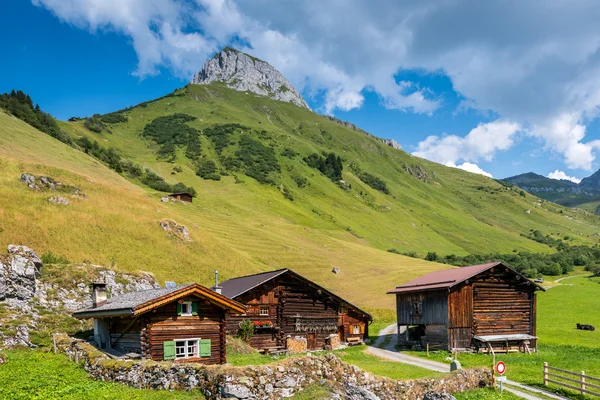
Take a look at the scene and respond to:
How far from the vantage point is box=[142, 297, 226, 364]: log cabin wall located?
2598cm

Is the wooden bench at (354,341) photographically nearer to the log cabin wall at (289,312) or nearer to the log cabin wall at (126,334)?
the log cabin wall at (289,312)

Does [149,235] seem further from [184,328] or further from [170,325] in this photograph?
[170,325]

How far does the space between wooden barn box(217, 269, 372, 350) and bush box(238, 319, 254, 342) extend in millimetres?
421

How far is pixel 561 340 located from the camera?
5178 cm

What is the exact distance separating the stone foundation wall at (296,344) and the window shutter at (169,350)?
64.0 feet

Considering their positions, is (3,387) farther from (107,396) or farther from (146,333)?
(146,333)

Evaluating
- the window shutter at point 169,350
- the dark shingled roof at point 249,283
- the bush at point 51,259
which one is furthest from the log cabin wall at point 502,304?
the bush at point 51,259

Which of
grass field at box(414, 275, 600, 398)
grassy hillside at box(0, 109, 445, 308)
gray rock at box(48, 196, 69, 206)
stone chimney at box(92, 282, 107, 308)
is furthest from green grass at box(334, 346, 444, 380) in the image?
gray rock at box(48, 196, 69, 206)

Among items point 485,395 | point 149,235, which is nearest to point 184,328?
point 485,395

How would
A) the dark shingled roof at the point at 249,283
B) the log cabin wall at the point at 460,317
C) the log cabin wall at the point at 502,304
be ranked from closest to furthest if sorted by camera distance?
the dark shingled roof at the point at 249,283 → the log cabin wall at the point at 460,317 → the log cabin wall at the point at 502,304

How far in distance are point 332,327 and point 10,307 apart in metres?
28.9

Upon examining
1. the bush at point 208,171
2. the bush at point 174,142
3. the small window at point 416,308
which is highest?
the bush at point 174,142

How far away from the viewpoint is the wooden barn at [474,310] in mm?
45531

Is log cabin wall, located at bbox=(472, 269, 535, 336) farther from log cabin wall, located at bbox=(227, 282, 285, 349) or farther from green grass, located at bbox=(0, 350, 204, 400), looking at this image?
green grass, located at bbox=(0, 350, 204, 400)
